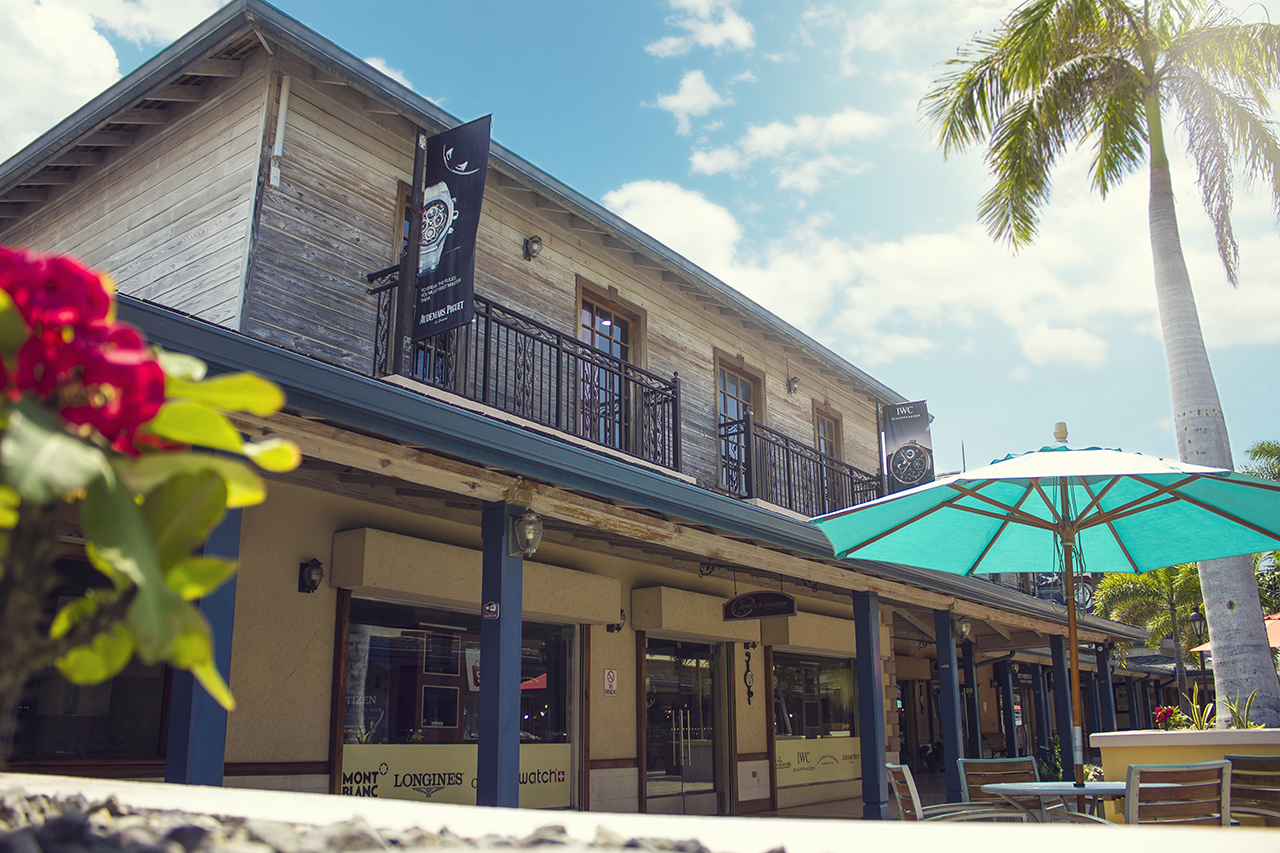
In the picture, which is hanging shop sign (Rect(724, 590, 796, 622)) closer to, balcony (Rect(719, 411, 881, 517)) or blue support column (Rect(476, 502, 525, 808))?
balcony (Rect(719, 411, 881, 517))

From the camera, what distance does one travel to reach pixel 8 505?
148 cm

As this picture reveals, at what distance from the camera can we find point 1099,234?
15258 mm

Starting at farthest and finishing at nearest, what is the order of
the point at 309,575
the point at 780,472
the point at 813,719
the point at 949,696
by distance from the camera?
1. the point at 813,719
2. the point at 780,472
3. the point at 949,696
4. the point at 309,575

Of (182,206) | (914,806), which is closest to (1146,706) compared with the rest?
(914,806)

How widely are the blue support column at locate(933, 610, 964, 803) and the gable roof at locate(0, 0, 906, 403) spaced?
18.7ft

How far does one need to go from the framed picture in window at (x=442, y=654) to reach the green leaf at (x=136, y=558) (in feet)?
22.7

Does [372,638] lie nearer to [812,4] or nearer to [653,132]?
[812,4]

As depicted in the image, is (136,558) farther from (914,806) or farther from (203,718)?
(914,806)

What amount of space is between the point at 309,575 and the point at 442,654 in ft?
5.45

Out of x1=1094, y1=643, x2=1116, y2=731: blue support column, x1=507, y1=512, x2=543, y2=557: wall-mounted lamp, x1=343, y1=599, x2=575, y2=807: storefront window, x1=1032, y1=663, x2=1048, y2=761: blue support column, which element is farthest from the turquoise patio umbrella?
x1=1032, y1=663, x2=1048, y2=761: blue support column

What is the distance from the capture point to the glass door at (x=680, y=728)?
10516mm

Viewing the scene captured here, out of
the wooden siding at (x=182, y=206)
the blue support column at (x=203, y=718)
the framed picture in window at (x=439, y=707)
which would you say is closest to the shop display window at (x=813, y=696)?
the framed picture in window at (x=439, y=707)

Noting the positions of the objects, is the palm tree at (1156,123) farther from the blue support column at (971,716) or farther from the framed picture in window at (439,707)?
the blue support column at (971,716)

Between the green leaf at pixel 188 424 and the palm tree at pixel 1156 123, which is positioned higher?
the palm tree at pixel 1156 123
